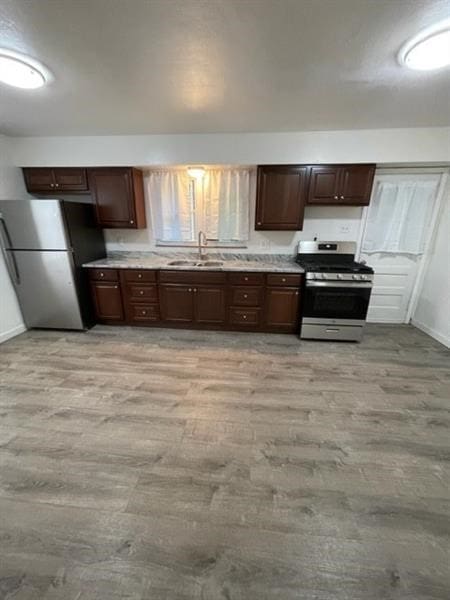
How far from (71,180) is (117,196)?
658 mm

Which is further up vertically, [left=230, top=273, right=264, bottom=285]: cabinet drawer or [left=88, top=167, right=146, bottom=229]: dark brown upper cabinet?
[left=88, top=167, right=146, bottom=229]: dark brown upper cabinet

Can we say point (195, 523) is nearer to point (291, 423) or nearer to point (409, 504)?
point (291, 423)

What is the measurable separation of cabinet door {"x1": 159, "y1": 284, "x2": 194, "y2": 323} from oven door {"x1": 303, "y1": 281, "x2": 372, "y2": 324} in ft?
5.01

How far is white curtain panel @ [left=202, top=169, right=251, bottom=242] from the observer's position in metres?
3.40

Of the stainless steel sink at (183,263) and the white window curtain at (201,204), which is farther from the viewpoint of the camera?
the white window curtain at (201,204)

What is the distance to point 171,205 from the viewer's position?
3.57 metres

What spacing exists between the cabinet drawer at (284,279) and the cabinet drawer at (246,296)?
0.61ft

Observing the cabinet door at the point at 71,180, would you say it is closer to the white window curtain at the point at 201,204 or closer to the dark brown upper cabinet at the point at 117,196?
the dark brown upper cabinet at the point at 117,196

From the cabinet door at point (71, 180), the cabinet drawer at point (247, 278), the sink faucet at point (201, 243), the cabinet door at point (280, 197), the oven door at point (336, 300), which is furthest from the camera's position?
the sink faucet at point (201, 243)

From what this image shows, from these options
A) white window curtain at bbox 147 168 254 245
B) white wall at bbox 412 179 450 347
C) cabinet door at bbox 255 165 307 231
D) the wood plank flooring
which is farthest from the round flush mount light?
white wall at bbox 412 179 450 347

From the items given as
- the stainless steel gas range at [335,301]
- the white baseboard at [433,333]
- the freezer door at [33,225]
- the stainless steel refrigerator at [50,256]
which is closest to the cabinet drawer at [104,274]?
the stainless steel refrigerator at [50,256]

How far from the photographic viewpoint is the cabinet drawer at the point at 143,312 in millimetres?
3453

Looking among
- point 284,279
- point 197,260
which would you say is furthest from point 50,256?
point 284,279

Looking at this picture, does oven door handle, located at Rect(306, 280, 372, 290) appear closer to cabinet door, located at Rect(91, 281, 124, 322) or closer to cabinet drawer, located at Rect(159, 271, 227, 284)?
cabinet drawer, located at Rect(159, 271, 227, 284)
